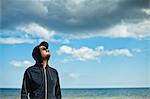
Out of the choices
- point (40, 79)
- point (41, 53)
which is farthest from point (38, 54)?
point (40, 79)

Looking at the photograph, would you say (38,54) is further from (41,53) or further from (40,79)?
(40,79)

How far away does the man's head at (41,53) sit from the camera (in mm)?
2248

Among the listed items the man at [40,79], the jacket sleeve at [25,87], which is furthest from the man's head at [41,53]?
the jacket sleeve at [25,87]

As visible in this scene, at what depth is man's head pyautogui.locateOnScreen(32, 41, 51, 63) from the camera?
88.5 inches

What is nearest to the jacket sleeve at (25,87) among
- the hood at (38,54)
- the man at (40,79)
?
the man at (40,79)

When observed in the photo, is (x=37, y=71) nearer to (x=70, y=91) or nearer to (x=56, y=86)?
(x=56, y=86)

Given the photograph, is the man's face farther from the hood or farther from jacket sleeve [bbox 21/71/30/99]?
jacket sleeve [bbox 21/71/30/99]

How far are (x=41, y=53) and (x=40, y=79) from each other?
16cm

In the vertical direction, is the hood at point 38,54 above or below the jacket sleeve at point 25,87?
above

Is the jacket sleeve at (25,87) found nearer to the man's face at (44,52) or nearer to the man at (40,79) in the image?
the man at (40,79)

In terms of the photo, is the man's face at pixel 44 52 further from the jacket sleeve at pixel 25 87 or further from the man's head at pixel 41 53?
the jacket sleeve at pixel 25 87

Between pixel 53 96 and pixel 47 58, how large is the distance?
245 millimetres

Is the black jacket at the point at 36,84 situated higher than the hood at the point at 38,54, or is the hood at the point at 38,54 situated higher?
the hood at the point at 38,54

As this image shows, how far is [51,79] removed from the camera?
226cm
